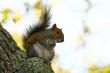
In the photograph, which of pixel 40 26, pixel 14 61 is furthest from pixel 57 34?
pixel 14 61

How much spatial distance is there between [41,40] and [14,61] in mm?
1007

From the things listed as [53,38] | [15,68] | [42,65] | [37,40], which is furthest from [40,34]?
[15,68]

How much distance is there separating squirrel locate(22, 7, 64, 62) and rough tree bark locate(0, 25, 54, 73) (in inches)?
20.1

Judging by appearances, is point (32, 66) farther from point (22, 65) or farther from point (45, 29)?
point (45, 29)

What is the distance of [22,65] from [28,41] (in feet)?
2.61

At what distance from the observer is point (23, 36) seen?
9.82 ft

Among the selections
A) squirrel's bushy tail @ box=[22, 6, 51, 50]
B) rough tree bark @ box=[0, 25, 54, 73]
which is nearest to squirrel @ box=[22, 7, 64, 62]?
squirrel's bushy tail @ box=[22, 6, 51, 50]

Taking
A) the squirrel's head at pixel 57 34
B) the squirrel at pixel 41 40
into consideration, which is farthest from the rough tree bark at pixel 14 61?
the squirrel's head at pixel 57 34

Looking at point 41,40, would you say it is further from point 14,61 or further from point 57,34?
point 14,61

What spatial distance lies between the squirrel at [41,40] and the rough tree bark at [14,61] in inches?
20.1

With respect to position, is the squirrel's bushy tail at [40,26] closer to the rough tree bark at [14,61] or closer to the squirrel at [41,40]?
the squirrel at [41,40]

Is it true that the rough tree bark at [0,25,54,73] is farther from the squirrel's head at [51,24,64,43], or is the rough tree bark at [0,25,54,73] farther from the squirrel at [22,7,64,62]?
the squirrel's head at [51,24,64,43]

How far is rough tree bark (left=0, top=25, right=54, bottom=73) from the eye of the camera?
1925 mm

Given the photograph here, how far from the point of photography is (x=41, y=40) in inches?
118
